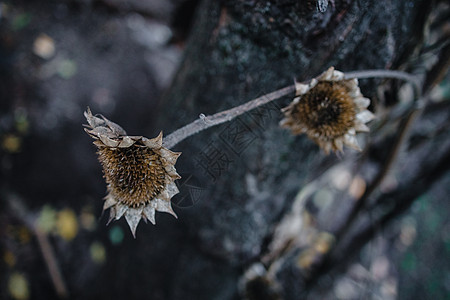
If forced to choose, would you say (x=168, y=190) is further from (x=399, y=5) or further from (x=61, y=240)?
(x=61, y=240)

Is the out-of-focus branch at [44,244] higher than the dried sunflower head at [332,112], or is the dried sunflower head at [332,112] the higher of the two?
the out-of-focus branch at [44,244]

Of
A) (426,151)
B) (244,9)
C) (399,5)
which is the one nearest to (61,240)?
(244,9)

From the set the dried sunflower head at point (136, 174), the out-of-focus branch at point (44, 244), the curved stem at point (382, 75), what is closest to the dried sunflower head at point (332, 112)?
the curved stem at point (382, 75)

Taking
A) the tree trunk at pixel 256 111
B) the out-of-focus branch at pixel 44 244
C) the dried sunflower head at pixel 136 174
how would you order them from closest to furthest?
1. the dried sunflower head at pixel 136 174
2. the tree trunk at pixel 256 111
3. the out-of-focus branch at pixel 44 244

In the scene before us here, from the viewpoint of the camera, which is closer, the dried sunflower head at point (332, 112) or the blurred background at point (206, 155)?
the dried sunflower head at point (332, 112)

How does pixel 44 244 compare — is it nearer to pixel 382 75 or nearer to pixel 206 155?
pixel 206 155

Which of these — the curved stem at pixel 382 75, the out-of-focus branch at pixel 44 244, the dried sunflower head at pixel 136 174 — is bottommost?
the curved stem at pixel 382 75

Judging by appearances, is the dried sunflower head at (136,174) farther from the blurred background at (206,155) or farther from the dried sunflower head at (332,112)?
the dried sunflower head at (332,112)
